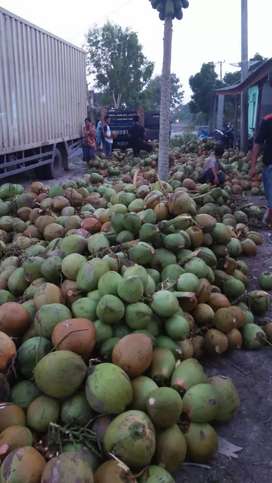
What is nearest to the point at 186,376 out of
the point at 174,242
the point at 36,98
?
the point at 174,242

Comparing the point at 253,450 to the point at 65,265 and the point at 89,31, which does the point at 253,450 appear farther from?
the point at 89,31

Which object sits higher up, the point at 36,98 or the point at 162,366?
the point at 36,98

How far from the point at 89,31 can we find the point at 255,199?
3624 centimetres

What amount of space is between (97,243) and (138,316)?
93 centimetres

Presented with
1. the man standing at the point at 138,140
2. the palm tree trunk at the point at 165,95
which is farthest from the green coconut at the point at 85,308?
the man standing at the point at 138,140

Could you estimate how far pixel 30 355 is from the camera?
2473 mm

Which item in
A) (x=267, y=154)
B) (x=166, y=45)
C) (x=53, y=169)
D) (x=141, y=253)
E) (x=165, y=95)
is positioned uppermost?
(x=166, y=45)

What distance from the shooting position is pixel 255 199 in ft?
29.3

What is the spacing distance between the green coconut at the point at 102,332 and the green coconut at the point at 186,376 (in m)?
0.41

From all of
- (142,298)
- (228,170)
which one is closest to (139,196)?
(142,298)

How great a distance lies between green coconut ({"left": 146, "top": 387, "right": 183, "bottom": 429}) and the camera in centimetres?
220

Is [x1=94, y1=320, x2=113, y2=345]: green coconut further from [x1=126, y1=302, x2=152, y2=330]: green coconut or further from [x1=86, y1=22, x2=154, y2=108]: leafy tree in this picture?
[x1=86, y1=22, x2=154, y2=108]: leafy tree

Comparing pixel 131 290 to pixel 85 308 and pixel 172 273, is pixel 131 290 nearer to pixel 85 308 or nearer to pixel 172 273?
pixel 85 308

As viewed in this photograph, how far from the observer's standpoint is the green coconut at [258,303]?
3.92 meters
